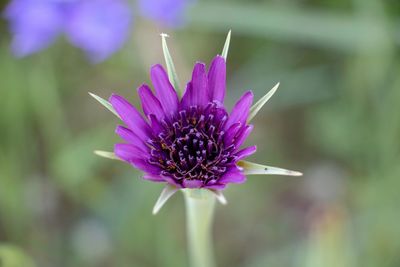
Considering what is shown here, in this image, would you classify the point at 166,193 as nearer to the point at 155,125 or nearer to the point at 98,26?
the point at 155,125

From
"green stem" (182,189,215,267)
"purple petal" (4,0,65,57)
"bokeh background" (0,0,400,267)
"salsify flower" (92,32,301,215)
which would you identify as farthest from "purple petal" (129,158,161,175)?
"purple petal" (4,0,65,57)

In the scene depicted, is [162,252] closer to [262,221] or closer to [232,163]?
[262,221]

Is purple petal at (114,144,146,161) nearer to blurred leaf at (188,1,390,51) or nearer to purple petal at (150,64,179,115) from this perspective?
A: purple petal at (150,64,179,115)

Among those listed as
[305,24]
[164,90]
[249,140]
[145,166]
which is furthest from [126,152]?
[249,140]

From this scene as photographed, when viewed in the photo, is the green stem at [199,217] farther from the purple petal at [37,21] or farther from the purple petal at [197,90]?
the purple petal at [37,21]

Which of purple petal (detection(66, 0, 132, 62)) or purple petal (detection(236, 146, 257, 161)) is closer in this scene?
purple petal (detection(236, 146, 257, 161))

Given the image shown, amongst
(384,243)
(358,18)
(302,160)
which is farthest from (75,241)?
(358,18)
